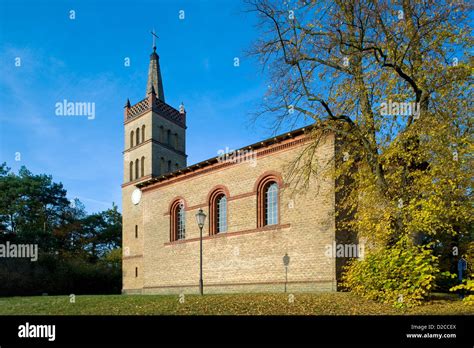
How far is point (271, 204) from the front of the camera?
2122 cm

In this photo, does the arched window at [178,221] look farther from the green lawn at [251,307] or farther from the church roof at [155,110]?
the church roof at [155,110]

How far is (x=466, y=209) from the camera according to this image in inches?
525

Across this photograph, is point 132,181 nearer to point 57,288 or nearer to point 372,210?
point 57,288

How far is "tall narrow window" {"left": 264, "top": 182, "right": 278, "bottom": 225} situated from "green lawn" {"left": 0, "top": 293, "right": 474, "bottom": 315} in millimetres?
6160

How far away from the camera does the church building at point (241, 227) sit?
18750 millimetres

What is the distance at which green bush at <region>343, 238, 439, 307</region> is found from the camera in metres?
13.2

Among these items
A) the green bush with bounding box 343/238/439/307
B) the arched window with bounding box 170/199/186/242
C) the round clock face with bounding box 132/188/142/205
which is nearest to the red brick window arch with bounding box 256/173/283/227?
the arched window with bounding box 170/199/186/242

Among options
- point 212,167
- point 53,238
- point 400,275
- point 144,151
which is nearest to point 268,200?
point 212,167

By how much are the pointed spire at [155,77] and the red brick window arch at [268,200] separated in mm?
20965

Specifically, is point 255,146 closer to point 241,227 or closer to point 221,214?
point 241,227

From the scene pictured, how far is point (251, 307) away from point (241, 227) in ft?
30.0

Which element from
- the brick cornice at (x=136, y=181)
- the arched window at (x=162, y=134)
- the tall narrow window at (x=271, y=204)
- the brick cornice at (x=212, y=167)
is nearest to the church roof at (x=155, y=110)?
the arched window at (x=162, y=134)

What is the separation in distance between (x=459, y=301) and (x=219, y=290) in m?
12.4
